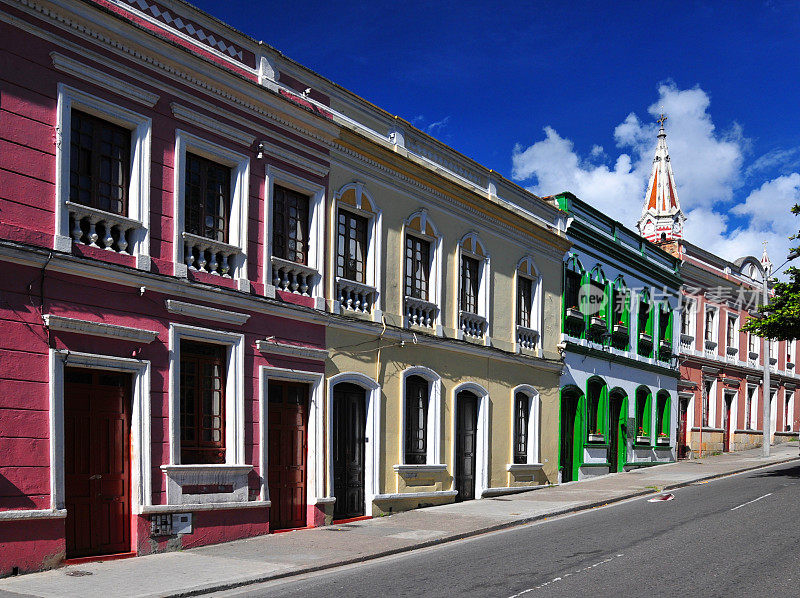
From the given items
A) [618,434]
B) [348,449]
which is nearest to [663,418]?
[618,434]

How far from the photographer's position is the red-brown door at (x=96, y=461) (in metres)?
10.8

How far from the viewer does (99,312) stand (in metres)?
11.0

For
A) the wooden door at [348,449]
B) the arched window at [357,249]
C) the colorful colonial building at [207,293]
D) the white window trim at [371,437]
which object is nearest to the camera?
the colorful colonial building at [207,293]

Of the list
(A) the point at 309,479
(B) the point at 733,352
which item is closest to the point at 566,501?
(A) the point at 309,479

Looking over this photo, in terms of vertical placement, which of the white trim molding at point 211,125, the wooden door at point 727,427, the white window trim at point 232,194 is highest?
the white trim molding at point 211,125

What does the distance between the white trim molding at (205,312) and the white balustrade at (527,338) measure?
947 centimetres

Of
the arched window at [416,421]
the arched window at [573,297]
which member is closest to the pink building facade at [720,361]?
the arched window at [573,297]

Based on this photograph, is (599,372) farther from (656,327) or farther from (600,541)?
(600,541)

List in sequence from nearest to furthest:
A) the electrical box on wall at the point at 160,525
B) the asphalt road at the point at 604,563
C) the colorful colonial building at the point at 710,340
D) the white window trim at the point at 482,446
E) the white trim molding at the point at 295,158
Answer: the asphalt road at the point at 604,563 → the electrical box on wall at the point at 160,525 → the white trim molding at the point at 295,158 → the white window trim at the point at 482,446 → the colorful colonial building at the point at 710,340

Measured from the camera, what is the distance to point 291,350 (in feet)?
46.2

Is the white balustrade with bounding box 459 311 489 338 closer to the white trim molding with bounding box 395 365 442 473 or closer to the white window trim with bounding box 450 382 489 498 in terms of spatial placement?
the white window trim with bounding box 450 382 489 498

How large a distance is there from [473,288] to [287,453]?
6.93 m

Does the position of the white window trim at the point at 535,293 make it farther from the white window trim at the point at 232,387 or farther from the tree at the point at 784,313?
the white window trim at the point at 232,387

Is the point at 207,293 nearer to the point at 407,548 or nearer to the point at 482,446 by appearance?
the point at 407,548
